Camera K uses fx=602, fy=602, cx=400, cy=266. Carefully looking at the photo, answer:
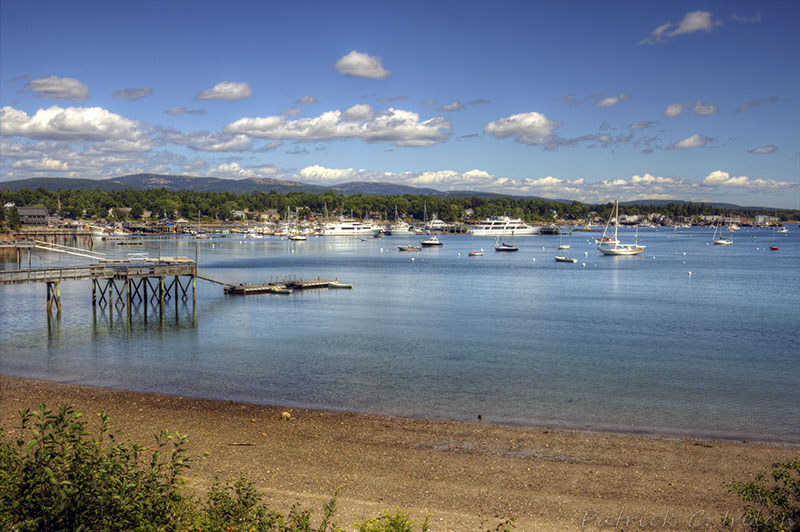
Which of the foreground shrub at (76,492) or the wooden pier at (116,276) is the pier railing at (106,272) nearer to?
the wooden pier at (116,276)

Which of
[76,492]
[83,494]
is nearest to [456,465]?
[83,494]

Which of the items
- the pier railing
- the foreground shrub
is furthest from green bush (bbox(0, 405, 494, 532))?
the pier railing

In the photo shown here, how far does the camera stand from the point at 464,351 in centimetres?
3575

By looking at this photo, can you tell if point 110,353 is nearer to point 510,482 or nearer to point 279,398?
point 279,398

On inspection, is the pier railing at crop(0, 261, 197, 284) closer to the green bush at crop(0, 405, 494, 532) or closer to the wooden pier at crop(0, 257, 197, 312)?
the wooden pier at crop(0, 257, 197, 312)

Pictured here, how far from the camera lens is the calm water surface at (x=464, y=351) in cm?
2508

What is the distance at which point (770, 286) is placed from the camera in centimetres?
7125

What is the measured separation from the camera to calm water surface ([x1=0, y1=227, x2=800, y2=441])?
25.1 metres

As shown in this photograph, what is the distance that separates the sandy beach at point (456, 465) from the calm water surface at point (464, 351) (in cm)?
237

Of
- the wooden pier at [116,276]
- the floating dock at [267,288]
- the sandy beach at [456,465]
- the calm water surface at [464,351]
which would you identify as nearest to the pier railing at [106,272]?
the wooden pier at [116,276]

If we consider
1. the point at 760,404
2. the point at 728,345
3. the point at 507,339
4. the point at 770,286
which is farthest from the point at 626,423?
the point at 770,286

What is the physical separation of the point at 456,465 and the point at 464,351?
1818 centimetres

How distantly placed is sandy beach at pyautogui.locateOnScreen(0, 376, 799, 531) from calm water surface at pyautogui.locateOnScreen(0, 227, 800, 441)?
2368mm

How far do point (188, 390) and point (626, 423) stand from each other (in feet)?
60.8
